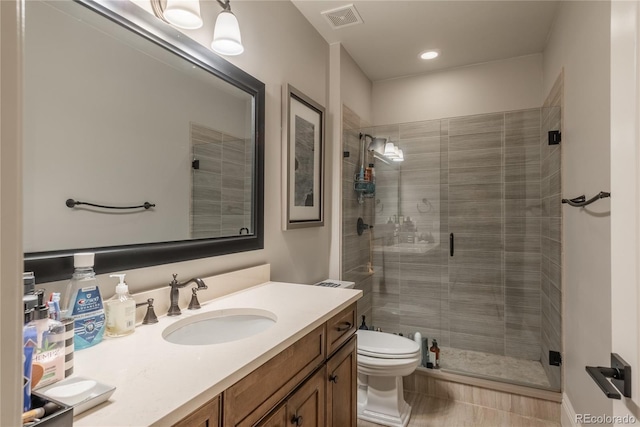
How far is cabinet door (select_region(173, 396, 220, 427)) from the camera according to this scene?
0.66 meters

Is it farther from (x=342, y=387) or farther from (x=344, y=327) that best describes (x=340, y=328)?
(x=342, y=387)

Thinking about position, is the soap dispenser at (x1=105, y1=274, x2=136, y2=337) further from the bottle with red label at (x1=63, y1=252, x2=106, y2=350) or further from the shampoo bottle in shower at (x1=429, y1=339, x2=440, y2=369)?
the shampoo bottle in shower at (x1=429, y1=339, x2=440, y2=369)

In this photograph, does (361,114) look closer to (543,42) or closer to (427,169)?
(427,169)

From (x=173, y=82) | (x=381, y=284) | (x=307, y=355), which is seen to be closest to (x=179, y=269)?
(x=307, y=355)

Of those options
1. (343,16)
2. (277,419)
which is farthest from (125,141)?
(343,16)

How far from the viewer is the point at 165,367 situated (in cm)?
77

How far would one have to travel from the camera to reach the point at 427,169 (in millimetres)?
2963

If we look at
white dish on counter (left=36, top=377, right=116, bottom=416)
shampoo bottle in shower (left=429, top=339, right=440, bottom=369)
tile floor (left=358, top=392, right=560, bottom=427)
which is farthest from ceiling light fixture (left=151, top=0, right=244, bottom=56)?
shampoo bottle in shower (left=429, top=339, right=440, bottom=369)

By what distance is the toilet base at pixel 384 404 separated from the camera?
209cm

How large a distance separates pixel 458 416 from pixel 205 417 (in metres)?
2.07

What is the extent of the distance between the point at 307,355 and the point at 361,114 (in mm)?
2450

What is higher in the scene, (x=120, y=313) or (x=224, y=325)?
(x=120, y=313)

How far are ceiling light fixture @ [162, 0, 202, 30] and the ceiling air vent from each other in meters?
1.27

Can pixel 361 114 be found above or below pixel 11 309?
above
